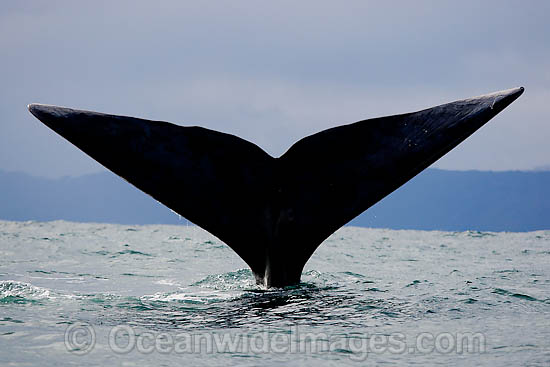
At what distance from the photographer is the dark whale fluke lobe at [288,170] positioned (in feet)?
20.0

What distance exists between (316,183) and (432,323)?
1.57 metres

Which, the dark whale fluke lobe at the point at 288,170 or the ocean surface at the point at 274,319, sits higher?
the dark whale fluke lobe at the point at 288,170

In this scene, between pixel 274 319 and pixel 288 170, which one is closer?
pixel 274 319

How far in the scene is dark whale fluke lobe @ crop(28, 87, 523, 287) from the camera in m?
6.11

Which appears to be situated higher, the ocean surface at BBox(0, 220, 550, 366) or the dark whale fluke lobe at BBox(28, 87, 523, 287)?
the dark whale fluke lobe at BBox(28, 87, 523, 287)

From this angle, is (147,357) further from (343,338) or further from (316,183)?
(316,183)

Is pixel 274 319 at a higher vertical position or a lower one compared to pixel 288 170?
lower

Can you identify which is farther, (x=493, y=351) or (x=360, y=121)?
(x=360, y=121)

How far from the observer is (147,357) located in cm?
448

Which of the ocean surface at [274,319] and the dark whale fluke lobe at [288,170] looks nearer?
the ocean surface at [274,319]

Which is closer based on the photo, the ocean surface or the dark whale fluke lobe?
the ocean surface

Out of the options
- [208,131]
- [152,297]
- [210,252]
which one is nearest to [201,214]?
[208,131]

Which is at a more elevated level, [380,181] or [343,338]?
[380,181]

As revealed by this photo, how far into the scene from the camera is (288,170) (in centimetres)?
635
